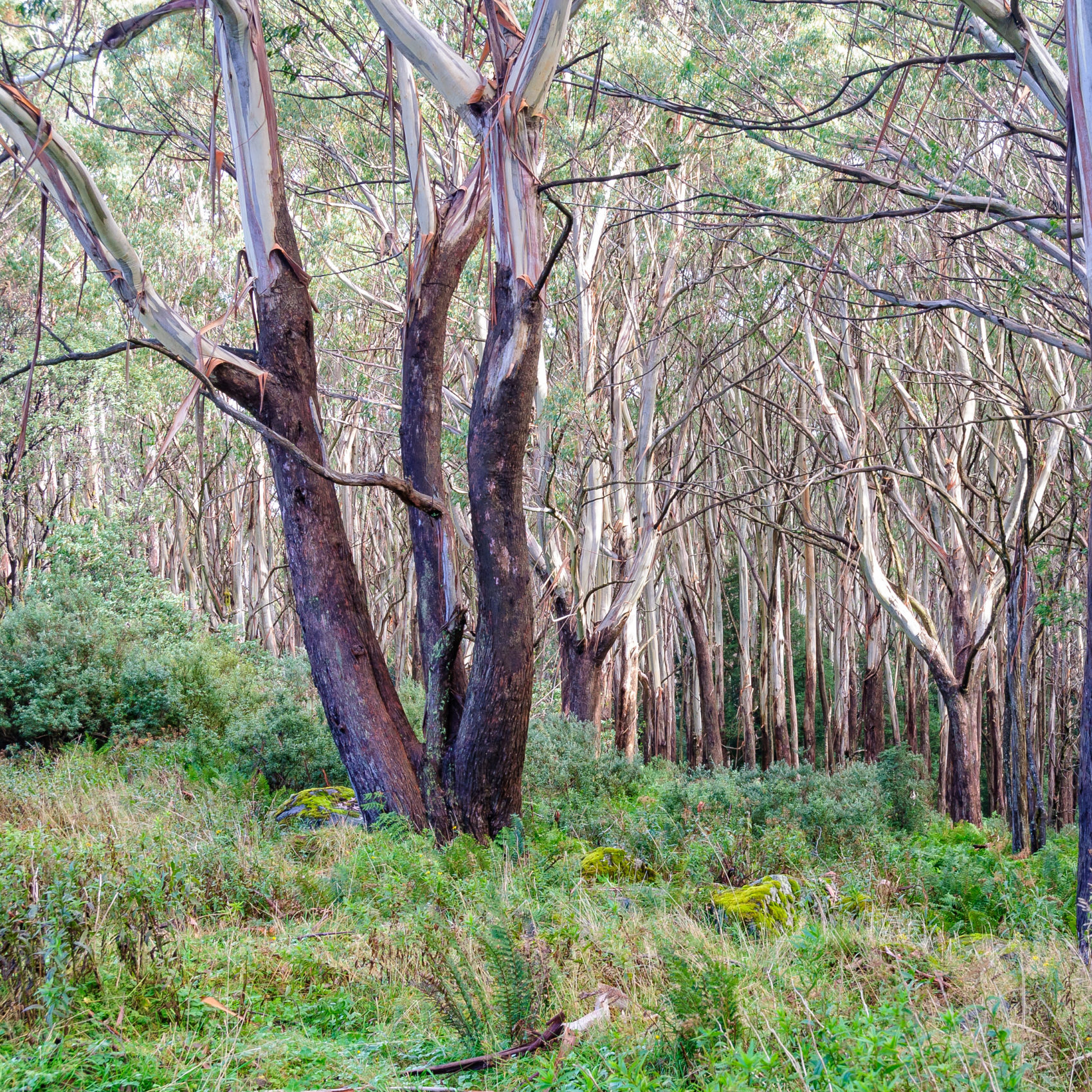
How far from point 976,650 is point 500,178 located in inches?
337

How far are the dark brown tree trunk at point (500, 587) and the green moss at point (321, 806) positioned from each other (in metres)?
0.99

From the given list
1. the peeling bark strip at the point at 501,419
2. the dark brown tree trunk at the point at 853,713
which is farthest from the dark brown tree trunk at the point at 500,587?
the dark brown tree trunk at the point at 853,713

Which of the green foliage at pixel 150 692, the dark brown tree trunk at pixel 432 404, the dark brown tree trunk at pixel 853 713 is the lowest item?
the dark brown tree trunk at pixel 853 713

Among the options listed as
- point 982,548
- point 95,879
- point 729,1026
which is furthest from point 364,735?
point 982,548

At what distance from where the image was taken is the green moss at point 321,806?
6.89 metres

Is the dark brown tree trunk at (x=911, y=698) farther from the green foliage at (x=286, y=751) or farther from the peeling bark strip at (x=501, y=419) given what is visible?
the peeling bark strip at (x=501, y=419)

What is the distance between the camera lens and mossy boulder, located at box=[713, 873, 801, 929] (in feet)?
14.5

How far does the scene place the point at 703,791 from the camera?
8.32 metres

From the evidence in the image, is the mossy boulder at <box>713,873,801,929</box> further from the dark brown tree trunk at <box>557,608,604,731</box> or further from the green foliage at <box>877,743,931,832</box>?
the dark brown tree trunk at <box>557,608,604,731</box>

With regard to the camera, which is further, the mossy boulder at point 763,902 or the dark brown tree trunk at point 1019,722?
the dark brown tree trunk at point 1019,722

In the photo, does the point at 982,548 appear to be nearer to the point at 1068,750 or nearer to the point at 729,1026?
the point at 1068,750

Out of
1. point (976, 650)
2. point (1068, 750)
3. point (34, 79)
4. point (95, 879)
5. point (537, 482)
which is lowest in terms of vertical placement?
point (1068, 750)

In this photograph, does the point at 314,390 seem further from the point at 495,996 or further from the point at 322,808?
the point at 495,996

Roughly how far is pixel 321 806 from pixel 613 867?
2.49m
